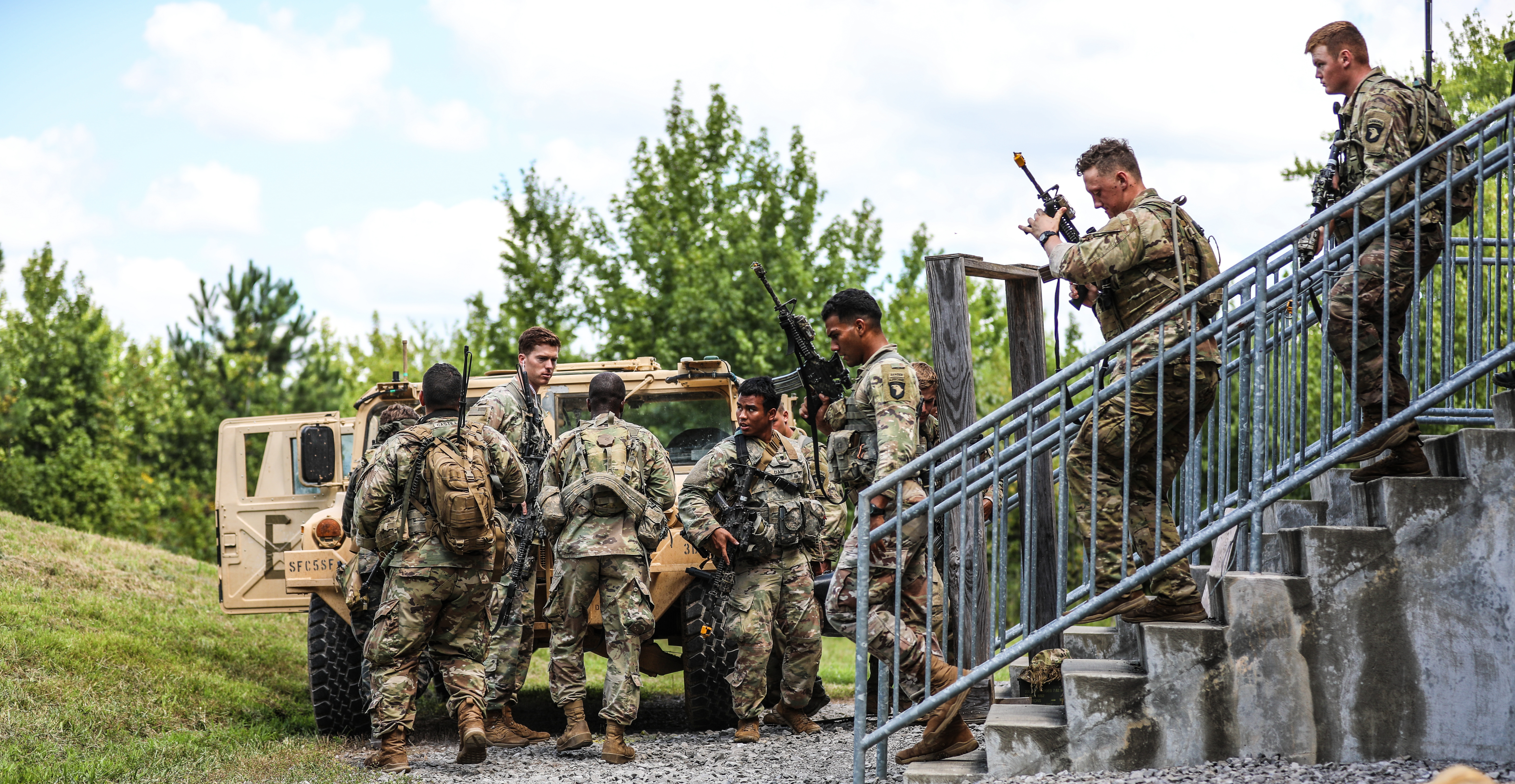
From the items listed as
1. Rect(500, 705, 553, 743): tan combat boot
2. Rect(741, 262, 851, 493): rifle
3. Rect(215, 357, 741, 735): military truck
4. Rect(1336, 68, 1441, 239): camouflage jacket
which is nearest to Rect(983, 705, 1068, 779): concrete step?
Rect(741, 262, 851, 493): rifle

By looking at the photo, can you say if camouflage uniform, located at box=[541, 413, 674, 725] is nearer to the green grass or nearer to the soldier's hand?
the soldier's hand

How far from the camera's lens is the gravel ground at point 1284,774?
4035 mm

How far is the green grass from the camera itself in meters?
5.97

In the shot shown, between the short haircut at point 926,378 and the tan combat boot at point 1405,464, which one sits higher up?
the short haircut at point 926,378

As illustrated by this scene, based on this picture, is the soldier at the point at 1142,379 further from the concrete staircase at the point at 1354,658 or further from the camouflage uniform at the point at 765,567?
the camouflage uniform at the point at 765,567

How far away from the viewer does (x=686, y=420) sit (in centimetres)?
820

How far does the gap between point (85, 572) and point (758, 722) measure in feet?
23.9

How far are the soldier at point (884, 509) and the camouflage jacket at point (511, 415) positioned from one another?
1.99 meters

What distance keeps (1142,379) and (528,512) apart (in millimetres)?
3658

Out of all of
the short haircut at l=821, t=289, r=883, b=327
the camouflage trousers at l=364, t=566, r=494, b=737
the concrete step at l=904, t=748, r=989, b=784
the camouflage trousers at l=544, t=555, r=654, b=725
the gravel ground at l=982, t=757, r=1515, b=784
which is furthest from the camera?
the camouflage trousers at l=544, t=555, r=654, b=725

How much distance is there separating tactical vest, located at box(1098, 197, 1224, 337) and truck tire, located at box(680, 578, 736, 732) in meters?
3.21

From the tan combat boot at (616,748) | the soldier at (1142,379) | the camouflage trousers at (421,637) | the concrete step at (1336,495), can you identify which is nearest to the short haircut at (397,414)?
the camouflage trousers at (421,637)

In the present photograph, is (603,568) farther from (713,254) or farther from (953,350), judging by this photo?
(713,254)

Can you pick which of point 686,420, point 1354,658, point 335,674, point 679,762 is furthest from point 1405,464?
point 335,674
